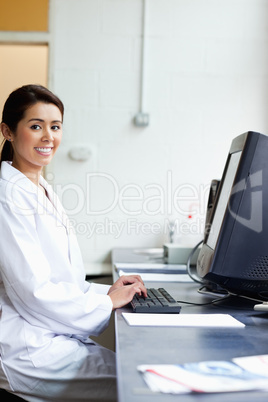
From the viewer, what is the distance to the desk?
749 millimetres

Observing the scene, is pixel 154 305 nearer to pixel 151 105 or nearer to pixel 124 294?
pixel 124 294

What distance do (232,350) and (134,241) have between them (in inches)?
83.1

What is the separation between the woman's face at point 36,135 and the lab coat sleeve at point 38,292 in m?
0.33

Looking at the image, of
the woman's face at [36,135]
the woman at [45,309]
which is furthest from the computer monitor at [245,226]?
the woman's face at [36,135]

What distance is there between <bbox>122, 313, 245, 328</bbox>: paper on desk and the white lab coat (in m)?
0.14

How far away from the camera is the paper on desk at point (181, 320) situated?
3.97 feet

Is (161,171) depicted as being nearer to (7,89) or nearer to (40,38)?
(40,38)

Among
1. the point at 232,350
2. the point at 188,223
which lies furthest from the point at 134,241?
the point at 232,350

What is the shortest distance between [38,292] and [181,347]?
455mm

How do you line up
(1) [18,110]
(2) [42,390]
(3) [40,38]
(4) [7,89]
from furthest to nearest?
(4) [7,89], (3) [40,38], (1) [18,110], (2) [42,390]

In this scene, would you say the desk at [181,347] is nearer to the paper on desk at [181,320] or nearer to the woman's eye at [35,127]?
the paper on desk at [181,320]

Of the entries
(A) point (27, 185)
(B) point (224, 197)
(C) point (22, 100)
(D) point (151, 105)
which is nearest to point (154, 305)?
(B) point (224, 197)

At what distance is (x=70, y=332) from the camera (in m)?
1.35

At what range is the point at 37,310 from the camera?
131 centimetres
